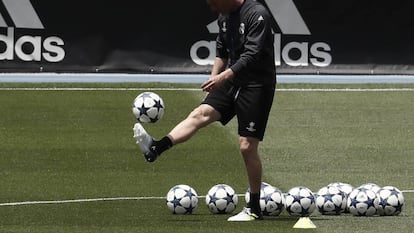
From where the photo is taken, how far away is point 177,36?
24484mm

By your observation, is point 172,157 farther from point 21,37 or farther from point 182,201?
point 21,37

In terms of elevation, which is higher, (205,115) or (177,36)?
(177,36)

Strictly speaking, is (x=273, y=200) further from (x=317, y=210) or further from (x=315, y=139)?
(x=315, y=139)

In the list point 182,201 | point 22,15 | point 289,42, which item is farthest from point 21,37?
point 182,201

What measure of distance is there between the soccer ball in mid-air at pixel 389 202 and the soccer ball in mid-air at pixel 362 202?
0.05 m

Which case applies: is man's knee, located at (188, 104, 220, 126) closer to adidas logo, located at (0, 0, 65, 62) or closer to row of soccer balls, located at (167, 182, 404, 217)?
row of soccer balls, located at (167, 182, 404, 217)

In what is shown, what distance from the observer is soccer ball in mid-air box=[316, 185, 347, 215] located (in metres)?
13.0

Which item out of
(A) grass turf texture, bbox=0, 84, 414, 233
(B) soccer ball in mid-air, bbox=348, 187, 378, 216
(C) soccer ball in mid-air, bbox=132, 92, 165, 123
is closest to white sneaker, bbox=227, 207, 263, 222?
(A) grass turf texture, bbox=0, 84, 414, 233

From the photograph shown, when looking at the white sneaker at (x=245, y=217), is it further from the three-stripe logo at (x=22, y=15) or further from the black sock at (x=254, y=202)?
the three-stripe logo at (x=22, y=15)

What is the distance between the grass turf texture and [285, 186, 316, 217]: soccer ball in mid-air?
0.11 metres

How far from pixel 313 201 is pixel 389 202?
73 cm

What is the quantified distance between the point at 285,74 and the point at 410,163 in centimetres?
811

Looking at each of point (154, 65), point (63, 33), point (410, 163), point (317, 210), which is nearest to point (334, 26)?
point (154, 65)

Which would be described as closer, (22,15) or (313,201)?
(313,201)
